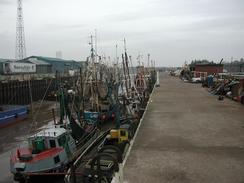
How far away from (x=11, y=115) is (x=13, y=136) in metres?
5.31

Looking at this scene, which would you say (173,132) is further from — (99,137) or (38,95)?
(38,95)

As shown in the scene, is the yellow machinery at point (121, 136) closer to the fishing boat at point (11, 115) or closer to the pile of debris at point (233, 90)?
the pile of debris at point (233, 90)

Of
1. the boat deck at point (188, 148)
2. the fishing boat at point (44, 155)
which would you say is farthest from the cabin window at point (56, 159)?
the boat deck at point (188, 148)

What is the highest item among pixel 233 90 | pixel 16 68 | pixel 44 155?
pixel 16 68

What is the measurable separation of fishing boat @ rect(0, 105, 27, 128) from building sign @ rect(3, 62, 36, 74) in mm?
24231

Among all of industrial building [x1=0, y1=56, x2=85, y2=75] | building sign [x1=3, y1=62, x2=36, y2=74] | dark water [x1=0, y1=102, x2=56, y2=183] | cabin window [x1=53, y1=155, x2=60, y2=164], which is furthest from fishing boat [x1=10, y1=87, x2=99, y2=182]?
building sign [x1=3, y1=62, x2=36, y2=74]

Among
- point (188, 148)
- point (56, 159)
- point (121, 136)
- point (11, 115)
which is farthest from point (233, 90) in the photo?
point (11, 115)

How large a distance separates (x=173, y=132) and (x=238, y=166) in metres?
3.76

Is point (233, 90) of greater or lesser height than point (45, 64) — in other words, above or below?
below

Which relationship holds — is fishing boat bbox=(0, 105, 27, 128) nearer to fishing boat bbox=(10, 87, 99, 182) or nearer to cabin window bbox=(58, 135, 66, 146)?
fishing boat bbox=(10, 87, 99, 182)

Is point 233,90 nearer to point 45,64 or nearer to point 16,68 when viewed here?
point 16,68

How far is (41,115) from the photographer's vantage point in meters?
33.5

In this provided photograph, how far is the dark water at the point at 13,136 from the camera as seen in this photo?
15.7m

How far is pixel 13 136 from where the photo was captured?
78.6ft
